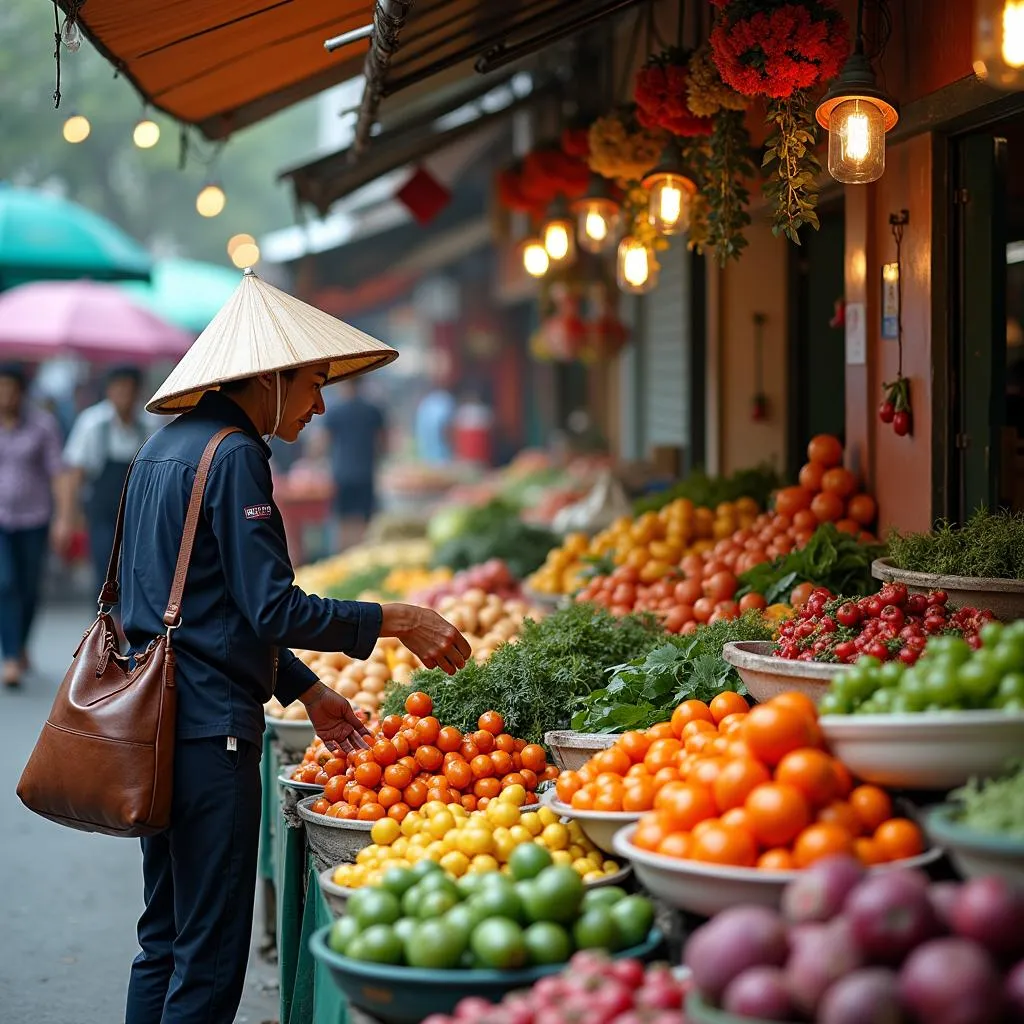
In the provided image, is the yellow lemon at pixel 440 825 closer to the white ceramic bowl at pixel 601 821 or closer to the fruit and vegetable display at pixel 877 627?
the white ceramic bowl at pixel 601 821

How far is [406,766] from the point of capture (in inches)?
153

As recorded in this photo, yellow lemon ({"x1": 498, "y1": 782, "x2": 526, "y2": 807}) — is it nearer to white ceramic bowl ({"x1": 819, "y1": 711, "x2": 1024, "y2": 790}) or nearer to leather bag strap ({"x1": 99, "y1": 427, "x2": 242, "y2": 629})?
leather bag strap ({"x1": 99, "y1": 427, "x2": 242, "y2": 629})

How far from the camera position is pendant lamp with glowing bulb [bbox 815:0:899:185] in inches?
162

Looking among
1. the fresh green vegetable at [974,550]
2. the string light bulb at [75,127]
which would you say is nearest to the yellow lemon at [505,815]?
the fresh green vegetable at [974,550]

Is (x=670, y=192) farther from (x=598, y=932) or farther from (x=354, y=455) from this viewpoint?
(x=354, y=455)

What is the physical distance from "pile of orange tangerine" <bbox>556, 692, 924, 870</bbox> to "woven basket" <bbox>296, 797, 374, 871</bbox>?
32.0 inches

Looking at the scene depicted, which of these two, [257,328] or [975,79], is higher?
[975,79]

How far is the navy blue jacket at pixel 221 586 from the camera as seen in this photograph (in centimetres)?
340

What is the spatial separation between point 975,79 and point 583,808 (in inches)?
108

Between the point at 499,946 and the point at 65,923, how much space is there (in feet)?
13.2

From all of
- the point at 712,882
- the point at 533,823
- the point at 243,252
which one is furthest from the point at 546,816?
the point at 243,252

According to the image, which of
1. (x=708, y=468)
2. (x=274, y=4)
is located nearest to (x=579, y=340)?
(x=708, y=468)

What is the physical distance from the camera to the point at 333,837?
3816 mm

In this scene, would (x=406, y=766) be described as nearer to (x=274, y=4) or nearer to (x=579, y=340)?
(x=274, y=4)
